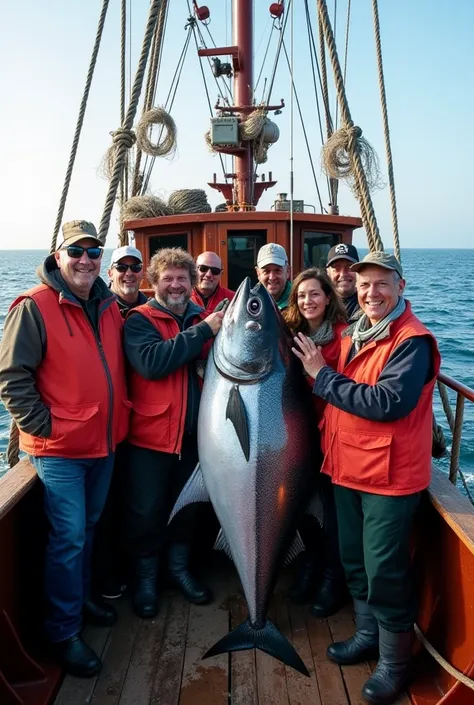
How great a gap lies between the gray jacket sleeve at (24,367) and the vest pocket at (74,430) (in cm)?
5

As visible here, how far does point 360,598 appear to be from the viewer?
3.05m

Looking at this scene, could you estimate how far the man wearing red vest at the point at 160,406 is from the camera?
10.2ft

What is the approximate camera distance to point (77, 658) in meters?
2.89

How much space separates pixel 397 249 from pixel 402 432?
258 cm

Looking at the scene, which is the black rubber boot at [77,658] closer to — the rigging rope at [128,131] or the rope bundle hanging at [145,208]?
the rigging rope at [128,131]

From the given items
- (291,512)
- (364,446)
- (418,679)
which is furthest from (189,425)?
(418,679)

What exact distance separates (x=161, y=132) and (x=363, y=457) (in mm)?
7322

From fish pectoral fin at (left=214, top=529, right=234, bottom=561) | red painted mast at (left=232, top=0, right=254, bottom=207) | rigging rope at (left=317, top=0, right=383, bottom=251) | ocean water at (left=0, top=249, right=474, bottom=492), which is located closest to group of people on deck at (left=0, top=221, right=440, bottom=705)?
fish pectoral fin at (left=214, top=529, right=234, bottom=561)

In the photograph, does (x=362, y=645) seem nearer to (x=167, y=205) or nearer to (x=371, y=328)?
(x=371, y=328)

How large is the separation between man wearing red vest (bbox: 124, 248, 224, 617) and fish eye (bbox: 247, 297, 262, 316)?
11.1 inches

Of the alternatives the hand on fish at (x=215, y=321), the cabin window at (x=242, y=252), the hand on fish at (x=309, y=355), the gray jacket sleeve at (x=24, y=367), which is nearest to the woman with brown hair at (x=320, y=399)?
the hand on fish at (x=309, y=355)

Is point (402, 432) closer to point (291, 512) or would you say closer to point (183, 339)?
point (291, 512)

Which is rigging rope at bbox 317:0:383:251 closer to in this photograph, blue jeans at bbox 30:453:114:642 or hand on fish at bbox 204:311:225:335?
hand on fish at bbox 204:311:225:335


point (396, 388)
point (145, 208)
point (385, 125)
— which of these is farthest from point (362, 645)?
point (145, 208)
